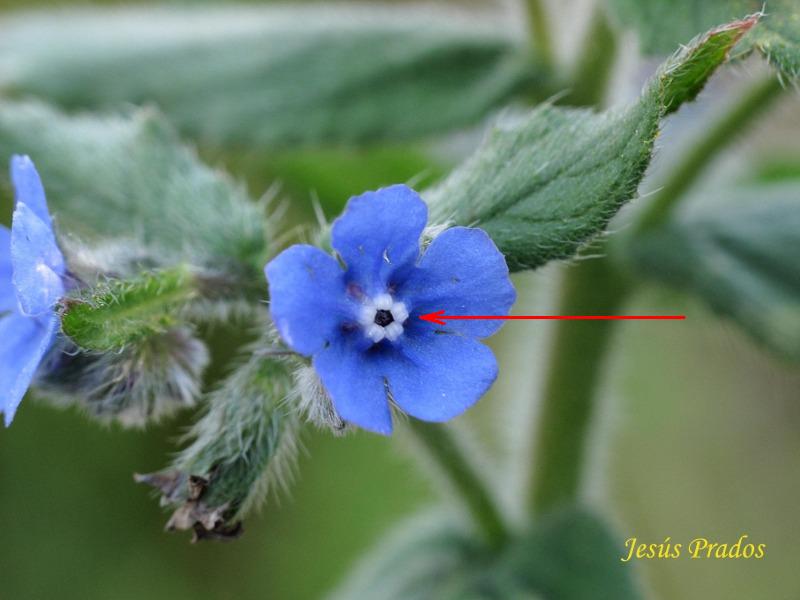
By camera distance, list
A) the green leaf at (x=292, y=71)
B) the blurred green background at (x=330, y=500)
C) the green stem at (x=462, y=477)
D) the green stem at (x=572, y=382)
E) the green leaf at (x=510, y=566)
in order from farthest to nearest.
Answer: the blurred green background at (x=330, y=500) → the green leaf at (x=292, y=71) → the green stem at (x=572, y=382) → the green leaf at (x=510, y=566) → the green stem at (x=462, y=477)

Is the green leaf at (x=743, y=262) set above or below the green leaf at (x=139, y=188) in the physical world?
below

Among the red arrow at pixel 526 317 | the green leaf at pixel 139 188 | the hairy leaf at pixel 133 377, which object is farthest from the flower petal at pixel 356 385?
the green leaf at pixel 139 188

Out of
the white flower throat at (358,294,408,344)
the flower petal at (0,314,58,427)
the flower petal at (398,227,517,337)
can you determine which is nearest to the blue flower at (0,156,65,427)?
the flower petal at (0,314,58,427)

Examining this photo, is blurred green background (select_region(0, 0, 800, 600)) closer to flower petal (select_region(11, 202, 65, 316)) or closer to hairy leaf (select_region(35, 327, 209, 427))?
hairy leaf (select_region(35, 327, 209, 427))

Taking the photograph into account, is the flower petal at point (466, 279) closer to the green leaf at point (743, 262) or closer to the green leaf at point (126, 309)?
the green leaf at point (126, 309)

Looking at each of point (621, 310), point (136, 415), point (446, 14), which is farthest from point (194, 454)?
point (446, 14)

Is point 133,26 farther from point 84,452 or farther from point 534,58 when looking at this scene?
point 84,452
